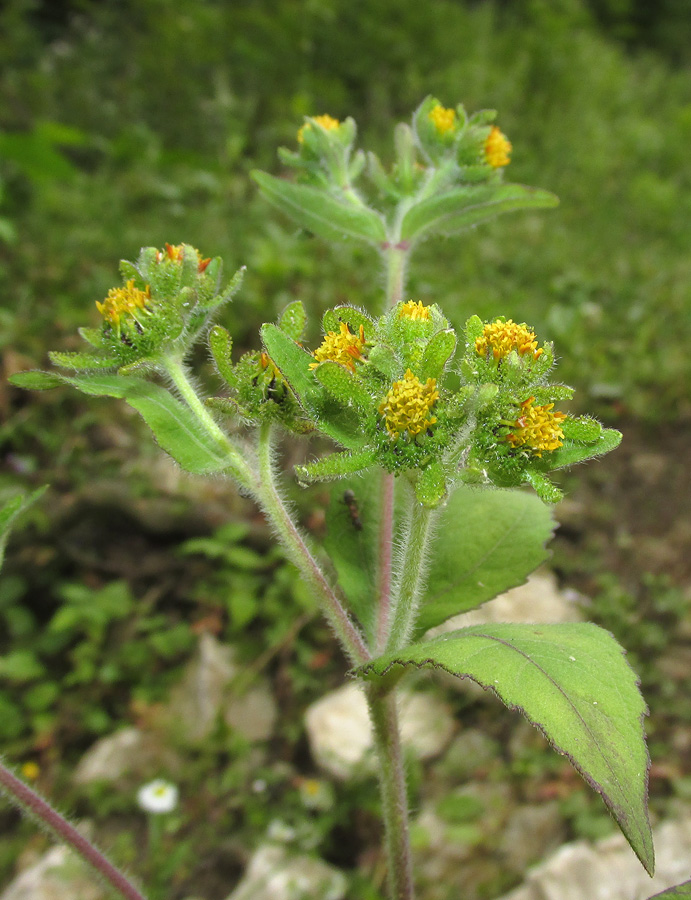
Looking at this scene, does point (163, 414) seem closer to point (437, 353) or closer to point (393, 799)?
point (437, 353)

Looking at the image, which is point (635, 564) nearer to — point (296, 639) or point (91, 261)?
point (296, 639)

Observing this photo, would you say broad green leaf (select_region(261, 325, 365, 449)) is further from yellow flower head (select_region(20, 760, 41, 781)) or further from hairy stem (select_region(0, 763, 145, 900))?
yellow flower head (select_region(20, 760, 41, 781))

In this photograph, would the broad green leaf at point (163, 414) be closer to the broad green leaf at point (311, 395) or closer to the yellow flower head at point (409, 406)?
the broad green leaf at point (311, 395)

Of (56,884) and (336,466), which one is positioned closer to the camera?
(336,466)

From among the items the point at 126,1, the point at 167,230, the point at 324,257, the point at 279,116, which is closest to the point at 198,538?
the point at 324,257

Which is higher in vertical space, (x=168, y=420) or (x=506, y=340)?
(x=506, y=340)

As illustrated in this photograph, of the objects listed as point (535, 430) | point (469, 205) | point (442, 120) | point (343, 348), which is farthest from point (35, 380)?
point (442, 120)

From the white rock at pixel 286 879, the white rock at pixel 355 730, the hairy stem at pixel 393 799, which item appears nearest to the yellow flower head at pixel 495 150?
the hairy stem at pixel 393 799
